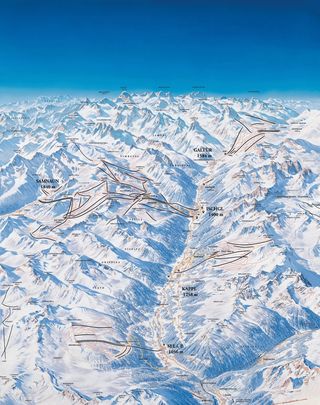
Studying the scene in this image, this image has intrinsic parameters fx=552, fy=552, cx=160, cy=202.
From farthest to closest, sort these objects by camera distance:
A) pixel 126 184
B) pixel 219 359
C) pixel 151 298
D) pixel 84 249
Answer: pixel 84 249 → pixel 126 184 → pixel 151 298 → pixel 219 359

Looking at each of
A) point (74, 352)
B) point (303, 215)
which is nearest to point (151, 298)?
point (74, 352)

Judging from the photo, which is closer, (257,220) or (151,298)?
(151,298)

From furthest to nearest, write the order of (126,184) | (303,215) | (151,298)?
(303,215) < (126,184) < (151,298)

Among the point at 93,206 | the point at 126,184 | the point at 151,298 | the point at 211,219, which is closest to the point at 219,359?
the point at 151,298

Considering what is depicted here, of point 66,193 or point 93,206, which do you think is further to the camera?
point 93,206

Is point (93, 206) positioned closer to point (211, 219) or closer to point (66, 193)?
point (66, 193)

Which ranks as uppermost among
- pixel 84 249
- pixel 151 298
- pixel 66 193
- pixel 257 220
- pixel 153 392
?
pixel 257 220

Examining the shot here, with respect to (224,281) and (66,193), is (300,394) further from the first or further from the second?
(66,193)

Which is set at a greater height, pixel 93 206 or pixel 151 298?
pixel 93 206

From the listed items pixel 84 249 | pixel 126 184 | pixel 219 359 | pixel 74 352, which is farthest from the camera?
pixel 84 249
